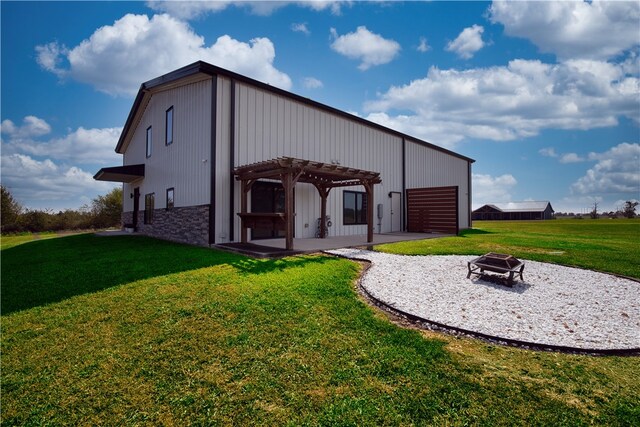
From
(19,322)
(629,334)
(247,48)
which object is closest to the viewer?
(629,334)

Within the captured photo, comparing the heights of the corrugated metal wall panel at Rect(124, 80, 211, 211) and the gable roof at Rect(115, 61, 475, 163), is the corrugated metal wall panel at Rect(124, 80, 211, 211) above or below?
below

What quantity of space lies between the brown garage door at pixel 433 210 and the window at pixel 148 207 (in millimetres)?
14773

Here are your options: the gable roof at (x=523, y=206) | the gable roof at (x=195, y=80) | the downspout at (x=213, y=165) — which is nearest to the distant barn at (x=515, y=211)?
the gable roof at (x=523, y=206)

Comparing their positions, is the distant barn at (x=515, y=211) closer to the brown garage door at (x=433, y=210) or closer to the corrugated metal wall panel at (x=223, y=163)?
the brown garage door at (x=433, y=210)

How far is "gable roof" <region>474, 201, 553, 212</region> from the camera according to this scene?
198ft

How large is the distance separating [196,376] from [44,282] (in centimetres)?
572

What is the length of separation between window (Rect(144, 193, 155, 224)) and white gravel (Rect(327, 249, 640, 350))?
13634mm

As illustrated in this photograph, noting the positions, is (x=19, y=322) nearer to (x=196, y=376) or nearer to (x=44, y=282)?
(x=44, y=282)

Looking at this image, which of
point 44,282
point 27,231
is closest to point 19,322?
point 44,282

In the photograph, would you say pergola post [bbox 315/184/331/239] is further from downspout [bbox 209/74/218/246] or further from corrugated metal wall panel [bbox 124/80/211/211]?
corrugated metal wall panel [bbox 124/80/211/211]

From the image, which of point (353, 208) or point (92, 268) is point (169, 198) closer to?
point (92, 268)

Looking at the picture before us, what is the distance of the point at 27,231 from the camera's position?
24281 mm

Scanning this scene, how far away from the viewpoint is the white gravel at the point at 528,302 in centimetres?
395

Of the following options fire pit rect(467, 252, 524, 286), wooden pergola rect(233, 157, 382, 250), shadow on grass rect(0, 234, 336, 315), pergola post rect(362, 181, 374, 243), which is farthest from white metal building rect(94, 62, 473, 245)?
fire pit rect(467, 252, 524, 286)
